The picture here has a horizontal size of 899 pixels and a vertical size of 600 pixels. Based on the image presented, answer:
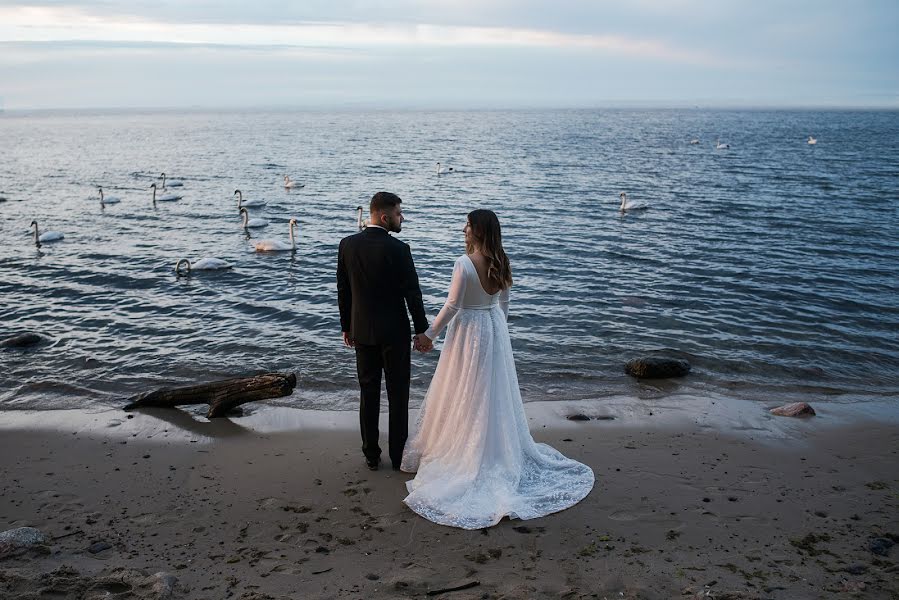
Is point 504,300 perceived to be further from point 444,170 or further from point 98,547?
point 444,170

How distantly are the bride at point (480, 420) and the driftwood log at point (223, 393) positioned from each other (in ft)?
7.75

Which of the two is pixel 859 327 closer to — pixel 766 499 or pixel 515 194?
pixel 766 499

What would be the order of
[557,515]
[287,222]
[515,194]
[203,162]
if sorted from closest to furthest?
[557,515] → [287,222] → [515,194] → [203,162]

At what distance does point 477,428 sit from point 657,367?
527 cm

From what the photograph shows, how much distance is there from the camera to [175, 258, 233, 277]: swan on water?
18094 mm

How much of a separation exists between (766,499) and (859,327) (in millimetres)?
8973

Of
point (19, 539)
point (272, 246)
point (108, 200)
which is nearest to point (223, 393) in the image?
point (19, 539)

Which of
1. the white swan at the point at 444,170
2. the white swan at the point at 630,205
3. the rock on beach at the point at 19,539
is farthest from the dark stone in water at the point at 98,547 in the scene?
the white swan at the point at 444,170

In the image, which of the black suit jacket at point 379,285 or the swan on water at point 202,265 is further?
the swan on water at point 202,265

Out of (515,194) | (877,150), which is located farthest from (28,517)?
(877,150)

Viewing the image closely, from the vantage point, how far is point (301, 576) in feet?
16.4

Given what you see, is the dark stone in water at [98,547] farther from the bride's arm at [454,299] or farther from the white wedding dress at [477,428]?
the bride's arm at [454,299]

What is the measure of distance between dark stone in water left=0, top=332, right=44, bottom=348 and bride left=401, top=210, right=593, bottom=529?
29.7 feet

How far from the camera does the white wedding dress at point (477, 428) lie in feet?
19.8
